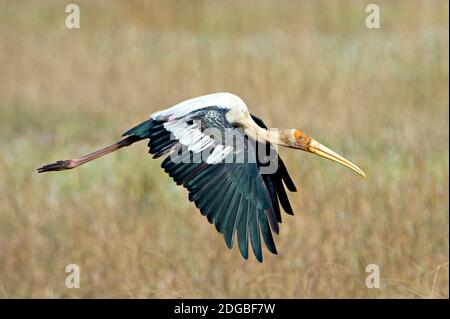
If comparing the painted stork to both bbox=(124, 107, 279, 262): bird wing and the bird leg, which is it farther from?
the bird leg

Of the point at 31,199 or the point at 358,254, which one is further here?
the point at 31,199

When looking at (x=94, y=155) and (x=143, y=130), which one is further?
(x=94, y=155)

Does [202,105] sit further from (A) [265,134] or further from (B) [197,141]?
(A) [265,134]

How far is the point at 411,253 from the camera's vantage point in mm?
8406

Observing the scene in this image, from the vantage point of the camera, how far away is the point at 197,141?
20.0 ft

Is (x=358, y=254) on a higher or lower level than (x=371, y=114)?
lower

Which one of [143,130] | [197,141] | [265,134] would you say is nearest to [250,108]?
[265,134]

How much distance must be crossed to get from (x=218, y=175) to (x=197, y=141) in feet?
0.66

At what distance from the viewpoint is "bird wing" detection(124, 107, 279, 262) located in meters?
5.90

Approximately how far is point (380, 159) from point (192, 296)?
3251 millimetres

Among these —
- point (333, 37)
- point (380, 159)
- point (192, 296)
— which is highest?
point (333, 37)

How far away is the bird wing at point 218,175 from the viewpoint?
19.4ft
